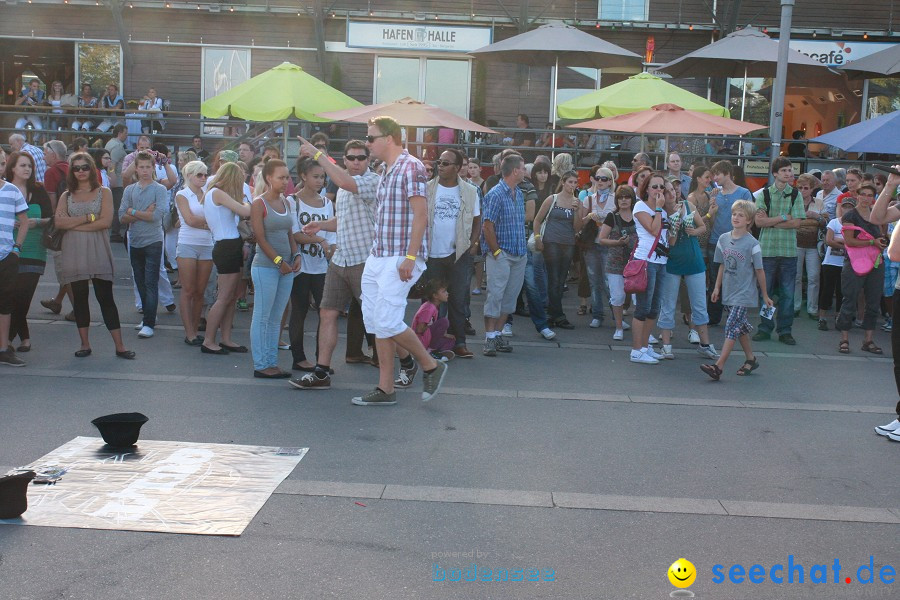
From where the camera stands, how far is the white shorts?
701 centimetres

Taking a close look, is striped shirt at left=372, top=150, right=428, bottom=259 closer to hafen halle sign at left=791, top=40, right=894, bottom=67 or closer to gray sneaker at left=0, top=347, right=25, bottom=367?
gray sneaker at left=0, top=347, right=25, bottom=367

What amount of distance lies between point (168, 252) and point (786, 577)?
928cm

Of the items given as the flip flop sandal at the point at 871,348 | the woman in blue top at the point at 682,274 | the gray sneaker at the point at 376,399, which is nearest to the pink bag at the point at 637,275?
the woman in blue top at the point at 682,274

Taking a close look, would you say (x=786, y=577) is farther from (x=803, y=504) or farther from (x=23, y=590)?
(x=23, y=590)

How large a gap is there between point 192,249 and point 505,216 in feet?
10.2

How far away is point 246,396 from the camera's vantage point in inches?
302

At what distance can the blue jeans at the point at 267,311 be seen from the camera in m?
8.17

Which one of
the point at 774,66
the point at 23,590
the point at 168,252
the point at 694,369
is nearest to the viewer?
the point at 23,590

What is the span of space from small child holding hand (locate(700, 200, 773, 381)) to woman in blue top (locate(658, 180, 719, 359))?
0.32 m

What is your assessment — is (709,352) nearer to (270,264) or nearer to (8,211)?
(270,264)

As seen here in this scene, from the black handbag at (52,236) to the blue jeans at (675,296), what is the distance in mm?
5706

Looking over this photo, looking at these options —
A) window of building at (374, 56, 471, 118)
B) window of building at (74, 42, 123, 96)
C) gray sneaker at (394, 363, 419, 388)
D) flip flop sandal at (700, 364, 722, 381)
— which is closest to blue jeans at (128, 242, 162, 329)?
gray sneaker at (394, 363, 419, 388)

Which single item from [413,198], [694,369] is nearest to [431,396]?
[413,198]

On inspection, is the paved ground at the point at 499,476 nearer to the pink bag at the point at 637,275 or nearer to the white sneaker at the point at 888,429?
the white sneaker at the point at 888,429
